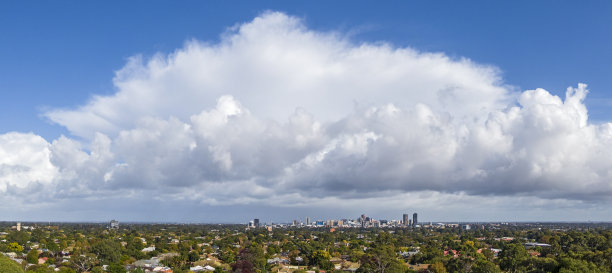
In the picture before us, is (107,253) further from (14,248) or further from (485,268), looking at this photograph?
(485,268)

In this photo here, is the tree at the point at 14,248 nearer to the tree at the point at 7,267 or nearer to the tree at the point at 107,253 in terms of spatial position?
the tree at the point at 107,253

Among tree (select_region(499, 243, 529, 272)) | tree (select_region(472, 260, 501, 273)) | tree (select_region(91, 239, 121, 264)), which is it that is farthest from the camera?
tree (select_region(91, 239, 121, 264))

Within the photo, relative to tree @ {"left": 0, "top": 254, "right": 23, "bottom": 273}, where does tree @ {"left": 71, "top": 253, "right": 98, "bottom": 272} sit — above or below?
below

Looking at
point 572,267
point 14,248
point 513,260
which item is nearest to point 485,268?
point 572,267

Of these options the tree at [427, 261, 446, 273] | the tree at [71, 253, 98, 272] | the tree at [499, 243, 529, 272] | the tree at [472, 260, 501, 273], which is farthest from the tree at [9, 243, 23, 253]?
the tree at [499, 243, 529, 272]

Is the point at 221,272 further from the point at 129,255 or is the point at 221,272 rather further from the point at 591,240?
the point at 591,240

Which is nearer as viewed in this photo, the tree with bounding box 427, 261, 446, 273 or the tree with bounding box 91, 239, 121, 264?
the tree with bounding box 427, 261, 446, 273

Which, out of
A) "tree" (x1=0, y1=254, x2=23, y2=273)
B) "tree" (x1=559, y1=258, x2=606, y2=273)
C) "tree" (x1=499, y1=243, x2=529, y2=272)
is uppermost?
"tree" (x1=559, y1=258, x2=606, y2=273)

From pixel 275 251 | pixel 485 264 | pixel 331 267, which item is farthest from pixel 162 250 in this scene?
pixel 485 264

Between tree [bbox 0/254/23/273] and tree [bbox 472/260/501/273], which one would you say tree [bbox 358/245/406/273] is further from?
tree [bbox 0/254/23/273]

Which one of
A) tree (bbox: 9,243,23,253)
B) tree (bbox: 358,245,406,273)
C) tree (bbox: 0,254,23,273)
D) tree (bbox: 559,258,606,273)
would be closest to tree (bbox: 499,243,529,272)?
tree (bbox: 559,258,606,273)

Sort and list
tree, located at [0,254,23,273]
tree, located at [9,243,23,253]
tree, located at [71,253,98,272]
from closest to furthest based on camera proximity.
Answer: tree, located at [0,254,23,273] < tree, located at [71,253,98,272] < tree, located at [9,243,23,253]

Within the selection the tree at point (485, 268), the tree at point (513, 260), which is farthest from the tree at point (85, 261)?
the tree at point (513, 260)
